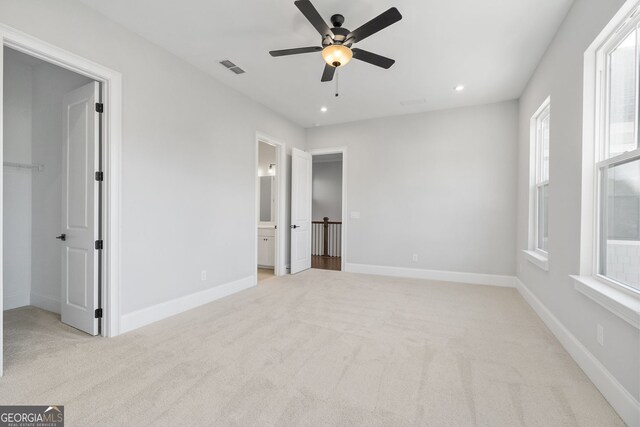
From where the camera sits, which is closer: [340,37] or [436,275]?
[340,37]

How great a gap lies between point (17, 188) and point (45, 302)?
1424 mm

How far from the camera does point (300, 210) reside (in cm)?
571

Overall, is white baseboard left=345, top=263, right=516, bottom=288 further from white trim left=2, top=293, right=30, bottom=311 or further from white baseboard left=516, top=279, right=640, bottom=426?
white trim left=2, top=293, right=30, bottom=311

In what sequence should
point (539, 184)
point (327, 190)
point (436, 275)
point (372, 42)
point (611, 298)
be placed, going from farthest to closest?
point (327, 190)
point (436, 275)
point (539, 184)
point (372, 42)
point (611, 298)

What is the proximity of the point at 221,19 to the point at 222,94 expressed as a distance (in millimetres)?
1364

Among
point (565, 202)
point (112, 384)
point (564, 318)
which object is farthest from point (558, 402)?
point (112, 384)

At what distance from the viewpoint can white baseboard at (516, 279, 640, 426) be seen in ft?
5.29

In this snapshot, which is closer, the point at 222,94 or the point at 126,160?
the point at 126,160

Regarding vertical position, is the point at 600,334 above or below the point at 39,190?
below

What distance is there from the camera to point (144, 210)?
3.00 metres

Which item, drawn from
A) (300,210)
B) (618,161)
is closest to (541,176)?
(618,161)

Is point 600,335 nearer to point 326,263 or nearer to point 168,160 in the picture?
point 168,160

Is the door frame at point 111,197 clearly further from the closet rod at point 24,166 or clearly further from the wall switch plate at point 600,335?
the wall switch plate at point 600,335

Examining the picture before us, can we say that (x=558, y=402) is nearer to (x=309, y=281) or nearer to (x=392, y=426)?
(x=392, y=426)
